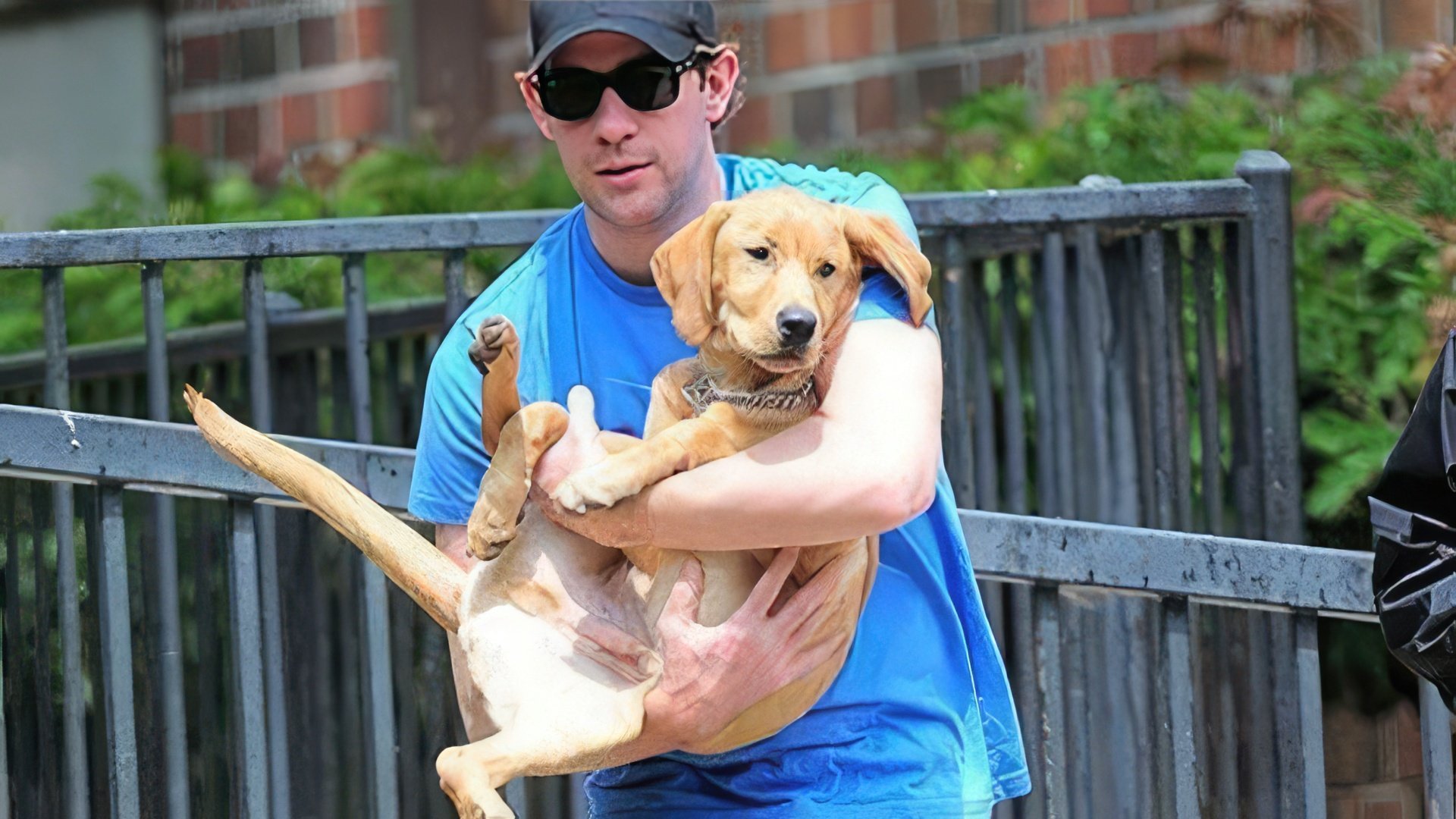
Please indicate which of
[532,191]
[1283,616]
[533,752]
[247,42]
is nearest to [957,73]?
[532,191]

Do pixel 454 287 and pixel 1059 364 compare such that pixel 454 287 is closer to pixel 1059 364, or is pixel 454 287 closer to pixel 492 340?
pixel 1059 364

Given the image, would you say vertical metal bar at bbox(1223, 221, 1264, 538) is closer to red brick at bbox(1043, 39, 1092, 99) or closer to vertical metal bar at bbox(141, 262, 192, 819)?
red brick at bbox(1043, 39, 1092, 99)

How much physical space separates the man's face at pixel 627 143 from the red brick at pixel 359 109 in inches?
162

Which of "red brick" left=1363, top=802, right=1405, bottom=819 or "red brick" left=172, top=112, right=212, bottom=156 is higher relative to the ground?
"red brick" left=172, top=112, right=212, bottom=156

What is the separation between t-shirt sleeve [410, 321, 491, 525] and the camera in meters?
2.63

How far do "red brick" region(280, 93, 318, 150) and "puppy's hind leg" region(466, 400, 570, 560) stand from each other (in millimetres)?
4413

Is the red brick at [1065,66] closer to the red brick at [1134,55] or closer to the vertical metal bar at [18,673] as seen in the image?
the red brick at [1134,55]

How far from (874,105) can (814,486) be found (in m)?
4.01

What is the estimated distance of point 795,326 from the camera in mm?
2217

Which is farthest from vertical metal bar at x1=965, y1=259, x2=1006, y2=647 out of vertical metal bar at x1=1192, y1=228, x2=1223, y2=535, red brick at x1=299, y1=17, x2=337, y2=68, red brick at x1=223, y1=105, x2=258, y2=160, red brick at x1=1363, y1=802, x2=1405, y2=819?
red brick at x1=223, y1=105, x2=258, y2=160

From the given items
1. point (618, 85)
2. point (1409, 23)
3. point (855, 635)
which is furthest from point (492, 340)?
point (1409, 23)

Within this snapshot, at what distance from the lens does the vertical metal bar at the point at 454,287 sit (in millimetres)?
4062

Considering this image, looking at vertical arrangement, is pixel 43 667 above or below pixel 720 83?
below

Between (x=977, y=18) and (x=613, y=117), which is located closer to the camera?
(x=613, y=117)
